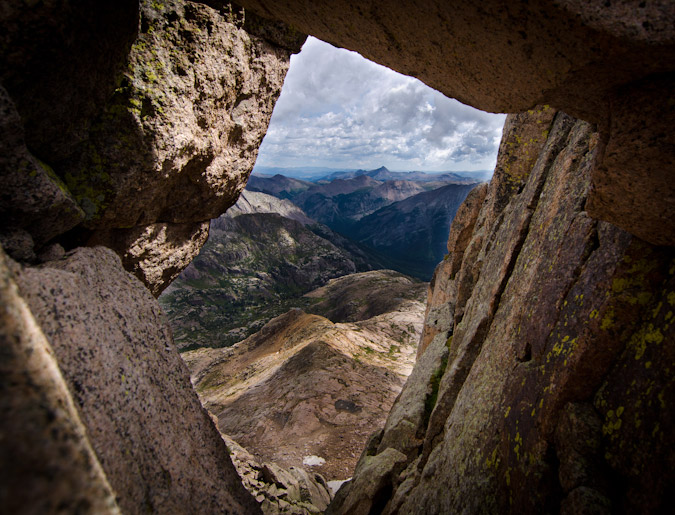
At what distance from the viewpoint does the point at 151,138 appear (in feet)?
32.6

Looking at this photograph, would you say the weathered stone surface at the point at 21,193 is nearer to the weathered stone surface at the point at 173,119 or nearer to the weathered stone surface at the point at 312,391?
the weathered stone surface at the point at 173,119

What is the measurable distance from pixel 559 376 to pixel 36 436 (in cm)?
892

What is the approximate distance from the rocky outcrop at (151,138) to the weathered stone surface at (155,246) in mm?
50

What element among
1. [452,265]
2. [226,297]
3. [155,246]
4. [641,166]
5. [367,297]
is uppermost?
[641,166]

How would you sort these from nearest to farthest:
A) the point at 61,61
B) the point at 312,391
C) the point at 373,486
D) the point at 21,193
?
A: 1. the point at 21,193
2. the point at 61,61
3. the point at 373,486
4. the point at 312,391

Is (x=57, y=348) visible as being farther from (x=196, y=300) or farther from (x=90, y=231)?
(x=196, y=300)

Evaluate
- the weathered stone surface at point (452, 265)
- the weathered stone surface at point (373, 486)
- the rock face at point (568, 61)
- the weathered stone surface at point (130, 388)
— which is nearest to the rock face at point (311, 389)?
the weathered stone surface at point (373, 486)

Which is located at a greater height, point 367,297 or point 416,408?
point 416,408

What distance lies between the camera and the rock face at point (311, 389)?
27281 mm

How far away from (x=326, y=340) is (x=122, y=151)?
3864 cm

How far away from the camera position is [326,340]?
44969mm

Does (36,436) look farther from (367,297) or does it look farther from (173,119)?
(367,297)

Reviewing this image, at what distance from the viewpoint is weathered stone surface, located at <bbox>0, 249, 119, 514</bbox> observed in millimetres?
2332

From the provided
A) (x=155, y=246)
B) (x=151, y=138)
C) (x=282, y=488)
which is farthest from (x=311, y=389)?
(x=151, y=138)
